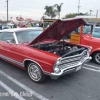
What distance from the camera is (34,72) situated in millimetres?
4320

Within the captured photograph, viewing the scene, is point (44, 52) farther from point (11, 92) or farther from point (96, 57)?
point (96, 57)

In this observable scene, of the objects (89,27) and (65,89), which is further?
(89,27)

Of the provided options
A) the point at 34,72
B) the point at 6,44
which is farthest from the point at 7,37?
the point at 34,72

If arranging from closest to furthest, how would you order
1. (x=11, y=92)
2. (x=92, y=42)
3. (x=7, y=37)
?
1. (x=11, y=92)
2. (x=7, y=37)
3. (x=92, y=42)

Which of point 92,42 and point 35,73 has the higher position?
point 92,42

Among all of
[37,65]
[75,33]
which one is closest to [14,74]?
[37,65]

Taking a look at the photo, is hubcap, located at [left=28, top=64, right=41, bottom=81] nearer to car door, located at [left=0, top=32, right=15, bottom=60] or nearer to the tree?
car door, located at [left=0, top=32, right=15, bottom=60]

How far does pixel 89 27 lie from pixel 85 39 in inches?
36.5

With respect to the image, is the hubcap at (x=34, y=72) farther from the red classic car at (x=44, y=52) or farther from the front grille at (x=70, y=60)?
the front grille at (x=70, y=60)

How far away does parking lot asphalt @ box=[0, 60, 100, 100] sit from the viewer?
143 inches

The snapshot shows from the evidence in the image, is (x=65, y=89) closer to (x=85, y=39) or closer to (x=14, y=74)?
(x=14, y=74)

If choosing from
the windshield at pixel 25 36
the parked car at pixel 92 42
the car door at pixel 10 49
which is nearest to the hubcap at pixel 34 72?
the car door at pixel 10 49

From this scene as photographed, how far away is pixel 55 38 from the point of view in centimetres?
541

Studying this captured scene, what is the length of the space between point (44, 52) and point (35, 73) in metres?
0.72
